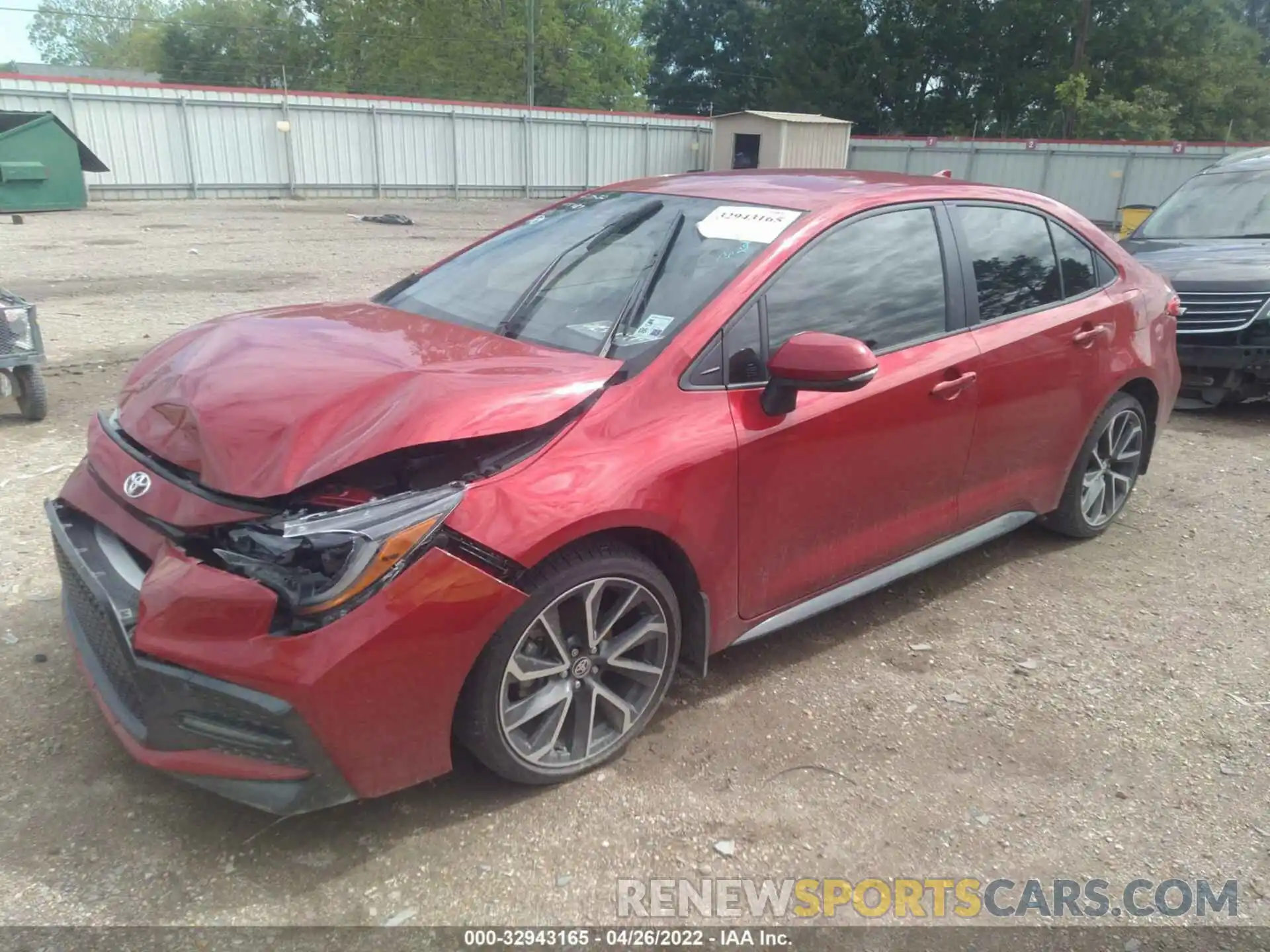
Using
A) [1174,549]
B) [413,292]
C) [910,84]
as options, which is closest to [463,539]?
[413,292]

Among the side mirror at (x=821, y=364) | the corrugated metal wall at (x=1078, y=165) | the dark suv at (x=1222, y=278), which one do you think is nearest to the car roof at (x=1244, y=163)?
the dark suv at (x=1222, y=278)

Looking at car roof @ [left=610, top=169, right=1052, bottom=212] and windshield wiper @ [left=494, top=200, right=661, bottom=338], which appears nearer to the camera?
windshield wiper @ [left=494, top=200, right=661, bottom=338]

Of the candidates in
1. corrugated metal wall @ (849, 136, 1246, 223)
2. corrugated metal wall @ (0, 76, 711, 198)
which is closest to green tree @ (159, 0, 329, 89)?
corrugated metal wall @ (0, 76, 711, 198)

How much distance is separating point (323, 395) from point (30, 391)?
4238 millimetres

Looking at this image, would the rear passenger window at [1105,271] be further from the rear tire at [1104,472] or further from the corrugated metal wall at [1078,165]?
the corrugated metal wall at [1078,165]

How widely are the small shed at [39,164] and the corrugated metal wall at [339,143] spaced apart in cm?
387

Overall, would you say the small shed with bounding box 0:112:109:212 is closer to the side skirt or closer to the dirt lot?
the dirt lot

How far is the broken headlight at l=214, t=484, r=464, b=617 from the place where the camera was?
2.22m

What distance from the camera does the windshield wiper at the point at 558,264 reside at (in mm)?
3213

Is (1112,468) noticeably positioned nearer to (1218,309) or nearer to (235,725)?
(1218,309)

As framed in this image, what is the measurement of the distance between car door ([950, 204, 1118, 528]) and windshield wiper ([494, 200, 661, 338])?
126 cm

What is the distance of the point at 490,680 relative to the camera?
2455 millimetres

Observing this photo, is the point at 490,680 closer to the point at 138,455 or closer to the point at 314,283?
the point at 138,455

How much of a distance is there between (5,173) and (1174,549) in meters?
20.3
